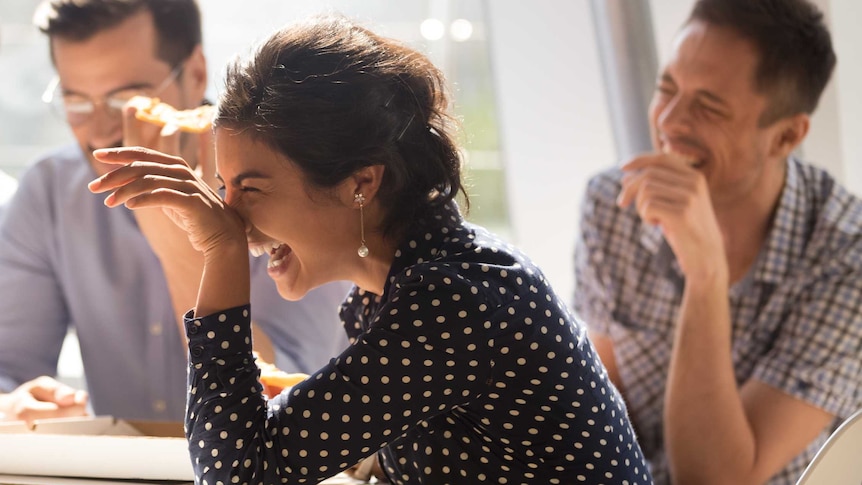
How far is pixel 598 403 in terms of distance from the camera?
118cm

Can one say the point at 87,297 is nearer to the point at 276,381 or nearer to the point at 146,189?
the point at 276,381

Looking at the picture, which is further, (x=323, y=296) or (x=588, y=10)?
(x=588, y=10)

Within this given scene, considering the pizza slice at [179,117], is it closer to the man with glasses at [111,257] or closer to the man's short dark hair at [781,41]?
the man with glasses at [111,257]

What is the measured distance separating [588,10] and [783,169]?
130 cm

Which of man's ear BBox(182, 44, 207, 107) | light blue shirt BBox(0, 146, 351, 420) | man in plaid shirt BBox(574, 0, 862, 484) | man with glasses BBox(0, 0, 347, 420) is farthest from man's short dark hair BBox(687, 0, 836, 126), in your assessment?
light blue shirt BBox(0, 146, 351, 420)

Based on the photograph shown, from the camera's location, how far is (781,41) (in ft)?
6.51

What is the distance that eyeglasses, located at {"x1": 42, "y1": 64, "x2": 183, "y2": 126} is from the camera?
1.94 meters

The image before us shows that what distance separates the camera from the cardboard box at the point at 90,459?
1309 mm

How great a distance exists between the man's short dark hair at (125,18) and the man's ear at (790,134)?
1336mm

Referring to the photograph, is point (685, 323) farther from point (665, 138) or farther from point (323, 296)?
point (323, 296)

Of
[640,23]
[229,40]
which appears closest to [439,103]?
[640,23]

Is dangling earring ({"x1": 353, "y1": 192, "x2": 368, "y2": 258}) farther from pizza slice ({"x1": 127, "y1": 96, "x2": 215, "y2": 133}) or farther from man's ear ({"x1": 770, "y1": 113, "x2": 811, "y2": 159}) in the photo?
man's ear ({"x1": 770, "y1": 113, "x2": 811, "y2": 159})

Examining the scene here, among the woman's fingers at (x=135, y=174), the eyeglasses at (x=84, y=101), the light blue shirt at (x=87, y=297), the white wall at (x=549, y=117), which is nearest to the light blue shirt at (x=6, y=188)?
the light blue shirt at (x=87, y=297)

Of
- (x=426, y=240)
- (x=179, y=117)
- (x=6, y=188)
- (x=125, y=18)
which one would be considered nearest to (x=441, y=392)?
(x=426, y=240)
